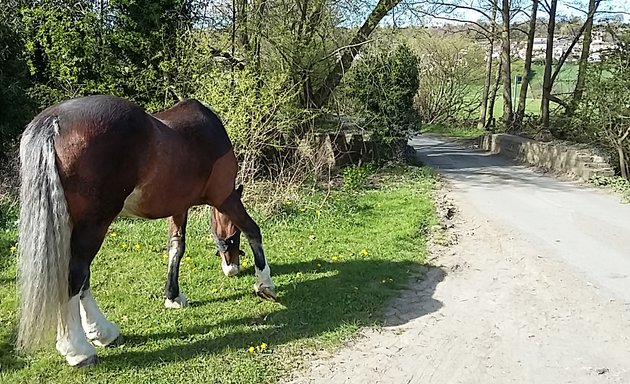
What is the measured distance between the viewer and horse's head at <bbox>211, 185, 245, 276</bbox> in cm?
612

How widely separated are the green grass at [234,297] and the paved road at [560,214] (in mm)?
1777

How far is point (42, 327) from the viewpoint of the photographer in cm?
383

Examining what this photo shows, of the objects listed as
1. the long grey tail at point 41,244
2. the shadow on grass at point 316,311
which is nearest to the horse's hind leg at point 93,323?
the shadow on grass at point 316,311

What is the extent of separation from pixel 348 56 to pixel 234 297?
9.04 meters

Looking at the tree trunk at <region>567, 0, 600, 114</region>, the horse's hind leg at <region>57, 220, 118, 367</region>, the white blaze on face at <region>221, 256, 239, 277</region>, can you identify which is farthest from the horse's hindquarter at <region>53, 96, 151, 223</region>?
the tree trunk at <region>567, 0, 600, 114</region>

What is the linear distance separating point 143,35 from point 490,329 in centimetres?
980

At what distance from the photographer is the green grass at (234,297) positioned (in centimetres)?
417

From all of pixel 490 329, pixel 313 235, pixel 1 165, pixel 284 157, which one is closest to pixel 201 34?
pixel 284 157

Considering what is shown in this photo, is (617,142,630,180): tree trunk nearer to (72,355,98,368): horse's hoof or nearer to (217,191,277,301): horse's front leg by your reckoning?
(217,191,277,301): horse's front leg

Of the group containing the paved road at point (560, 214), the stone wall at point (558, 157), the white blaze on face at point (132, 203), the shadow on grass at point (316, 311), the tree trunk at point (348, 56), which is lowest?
the shadow on grass at point (316, 311)

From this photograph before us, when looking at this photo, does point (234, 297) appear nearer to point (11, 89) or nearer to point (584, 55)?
point (11, 89)

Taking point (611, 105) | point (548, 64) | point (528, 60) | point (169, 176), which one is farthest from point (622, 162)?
point (169, 176)

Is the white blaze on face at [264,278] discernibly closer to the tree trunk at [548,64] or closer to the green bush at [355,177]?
the green bush at [355,177]

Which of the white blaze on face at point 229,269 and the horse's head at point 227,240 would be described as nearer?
the horse's head at point 227,240
